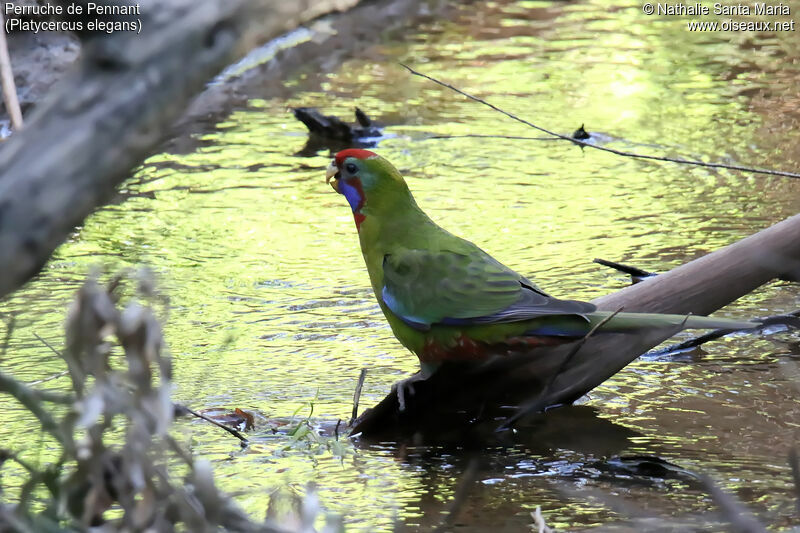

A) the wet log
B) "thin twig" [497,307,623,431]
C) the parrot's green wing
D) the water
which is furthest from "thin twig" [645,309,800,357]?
the wet log

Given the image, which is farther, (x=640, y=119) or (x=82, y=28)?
(x=640, y=119)

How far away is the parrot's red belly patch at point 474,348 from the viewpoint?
3350 mm

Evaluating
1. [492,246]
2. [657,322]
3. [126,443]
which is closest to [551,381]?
[657,322]

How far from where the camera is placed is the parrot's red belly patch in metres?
3.35

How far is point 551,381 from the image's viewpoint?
3301 mm

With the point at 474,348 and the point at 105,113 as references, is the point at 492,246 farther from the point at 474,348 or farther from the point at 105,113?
the point at 105,113

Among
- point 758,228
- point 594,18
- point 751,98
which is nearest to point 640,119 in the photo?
point 751,98

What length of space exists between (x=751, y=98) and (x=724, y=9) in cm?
296

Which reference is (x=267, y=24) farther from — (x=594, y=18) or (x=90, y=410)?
(x=594, y=18)

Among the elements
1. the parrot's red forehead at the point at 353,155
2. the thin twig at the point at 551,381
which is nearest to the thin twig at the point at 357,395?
the thin twig at the point at 551,381

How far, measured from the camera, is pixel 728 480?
2996mm

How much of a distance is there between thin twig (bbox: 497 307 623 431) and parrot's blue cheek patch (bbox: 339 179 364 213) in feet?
2.81

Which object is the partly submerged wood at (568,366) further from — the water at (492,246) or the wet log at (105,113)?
the wet log at (105,113)

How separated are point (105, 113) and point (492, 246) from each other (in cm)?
372
